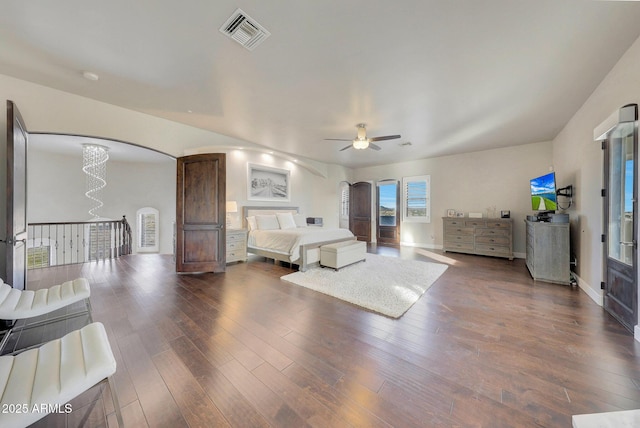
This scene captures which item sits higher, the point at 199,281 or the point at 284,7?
the point at 284,7

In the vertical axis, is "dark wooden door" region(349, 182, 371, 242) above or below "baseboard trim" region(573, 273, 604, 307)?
above

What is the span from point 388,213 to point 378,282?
4935 millimetres

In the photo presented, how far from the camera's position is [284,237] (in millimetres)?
4883

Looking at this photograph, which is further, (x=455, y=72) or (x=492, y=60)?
(x=455, y=72)

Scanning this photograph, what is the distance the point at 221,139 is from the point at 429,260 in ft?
18.9

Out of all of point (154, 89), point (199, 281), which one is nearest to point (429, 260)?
point (199, 281)

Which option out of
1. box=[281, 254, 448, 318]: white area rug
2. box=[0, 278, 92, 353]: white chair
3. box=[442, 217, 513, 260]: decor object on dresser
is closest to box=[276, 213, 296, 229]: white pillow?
box=[281, 254, 448, 318]: white area rug

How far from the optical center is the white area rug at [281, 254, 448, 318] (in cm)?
→ 302

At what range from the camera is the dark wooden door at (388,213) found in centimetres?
806

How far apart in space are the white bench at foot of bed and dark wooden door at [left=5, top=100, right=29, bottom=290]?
4.02 meters

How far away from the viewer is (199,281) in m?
3.98

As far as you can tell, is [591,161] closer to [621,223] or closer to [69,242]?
[621,223]

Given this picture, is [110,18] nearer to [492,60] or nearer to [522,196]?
[492,60]

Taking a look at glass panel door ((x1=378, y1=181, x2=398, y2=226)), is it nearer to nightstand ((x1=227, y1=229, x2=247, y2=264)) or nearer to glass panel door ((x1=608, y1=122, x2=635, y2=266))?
Answer: nightstand ((x1=227, y1=229, x2=247, y2=264))
